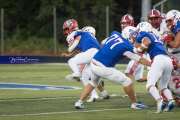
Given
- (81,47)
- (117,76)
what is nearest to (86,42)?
(81,47)

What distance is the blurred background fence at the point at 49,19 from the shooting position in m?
39.7

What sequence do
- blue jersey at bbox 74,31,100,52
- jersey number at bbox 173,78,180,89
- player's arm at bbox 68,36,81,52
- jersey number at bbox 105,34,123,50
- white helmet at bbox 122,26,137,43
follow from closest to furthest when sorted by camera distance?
jersey number at bbox 105,34,123,50
jersey number at bbox 173,78,180,89
player's arm at bbox 68,36,81,52
blue jersey at bbox 74,31,100,52
white helmet at bbox 122,26,137,43

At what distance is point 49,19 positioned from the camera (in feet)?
145

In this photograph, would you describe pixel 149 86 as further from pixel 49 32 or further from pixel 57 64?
pixel 49 32

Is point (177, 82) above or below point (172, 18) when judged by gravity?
below

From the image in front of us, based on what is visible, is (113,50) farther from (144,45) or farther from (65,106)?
(65,106)

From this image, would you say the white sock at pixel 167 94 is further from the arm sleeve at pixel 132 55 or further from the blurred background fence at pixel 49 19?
the blurred background fence at pixel 49 19

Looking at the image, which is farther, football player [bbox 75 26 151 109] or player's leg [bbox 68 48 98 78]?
player's leg [bbox 68 48 98 78]

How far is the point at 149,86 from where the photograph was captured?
586 inches

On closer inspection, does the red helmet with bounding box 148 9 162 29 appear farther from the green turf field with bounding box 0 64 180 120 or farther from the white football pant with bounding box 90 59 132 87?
the green turf field with bounding box 0 64 180 120

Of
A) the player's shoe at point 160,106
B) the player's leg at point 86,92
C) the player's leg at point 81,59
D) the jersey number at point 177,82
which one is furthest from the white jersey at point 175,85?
the player's leg at point 81,59

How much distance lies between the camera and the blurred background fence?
130 ft

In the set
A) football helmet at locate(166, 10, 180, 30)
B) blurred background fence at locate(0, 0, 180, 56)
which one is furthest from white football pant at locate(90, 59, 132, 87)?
blurred background fence at locate(0, 0, 180, 56)

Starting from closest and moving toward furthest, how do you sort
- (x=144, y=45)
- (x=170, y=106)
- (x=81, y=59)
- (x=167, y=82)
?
1. (x=170, y=106)
2. (x=144, y=45)
3. (x=167, y=82)
4. (x=81, y=59)
